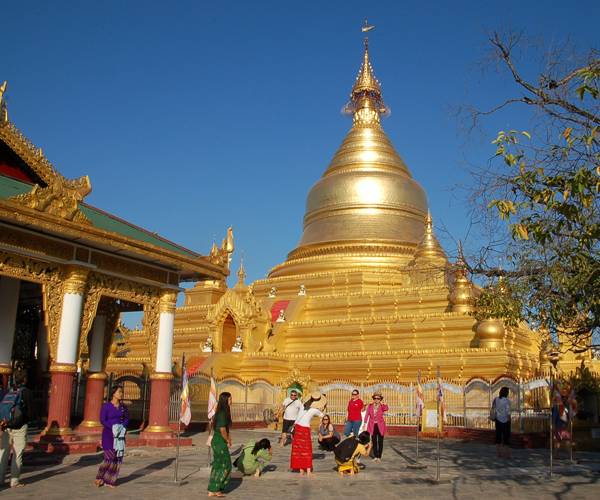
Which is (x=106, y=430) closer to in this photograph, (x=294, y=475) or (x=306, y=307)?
(x=294, y=475)

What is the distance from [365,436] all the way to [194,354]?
53.1 feet

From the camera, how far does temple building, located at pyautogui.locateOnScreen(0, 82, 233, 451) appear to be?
1092 cm

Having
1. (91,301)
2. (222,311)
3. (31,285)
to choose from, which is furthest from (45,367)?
(222,311)

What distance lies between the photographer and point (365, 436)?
10.6 m

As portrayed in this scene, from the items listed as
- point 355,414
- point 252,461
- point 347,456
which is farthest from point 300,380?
point 252,461

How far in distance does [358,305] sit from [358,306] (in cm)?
4

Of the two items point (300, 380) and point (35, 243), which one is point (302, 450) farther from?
point (300, 380)

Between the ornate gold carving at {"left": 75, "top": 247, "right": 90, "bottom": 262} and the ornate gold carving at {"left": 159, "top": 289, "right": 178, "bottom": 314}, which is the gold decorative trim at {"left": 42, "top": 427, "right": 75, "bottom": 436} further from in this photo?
A: the ornate gold carving at {"left": 159, "top": 289, "right": 178, "bottom": 314}

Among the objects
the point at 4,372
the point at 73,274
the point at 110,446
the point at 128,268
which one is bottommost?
the point at 110,446

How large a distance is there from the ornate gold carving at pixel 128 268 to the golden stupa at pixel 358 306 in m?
7.28

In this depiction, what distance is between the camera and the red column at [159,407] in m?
13.1

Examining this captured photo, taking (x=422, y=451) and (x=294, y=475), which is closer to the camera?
(x=294, y=475)

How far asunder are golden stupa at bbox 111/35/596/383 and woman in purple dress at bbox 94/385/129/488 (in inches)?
418

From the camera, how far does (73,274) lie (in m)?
11.6
